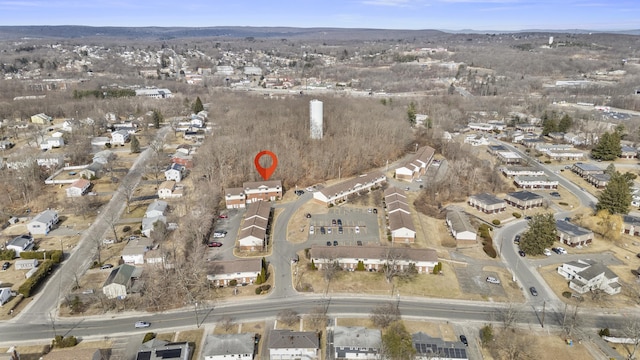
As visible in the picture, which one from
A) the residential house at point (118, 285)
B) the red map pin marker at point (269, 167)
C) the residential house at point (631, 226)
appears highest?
the red map pin marker at point (269, 167)

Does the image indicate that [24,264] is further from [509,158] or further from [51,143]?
[509,158]

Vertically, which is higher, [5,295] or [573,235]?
[573,235]

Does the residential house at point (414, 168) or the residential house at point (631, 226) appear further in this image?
the residential house at point (414, 168)

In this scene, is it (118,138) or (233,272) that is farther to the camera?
(118,138)

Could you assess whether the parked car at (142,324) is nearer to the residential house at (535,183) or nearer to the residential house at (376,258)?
the residential house at (376,258)

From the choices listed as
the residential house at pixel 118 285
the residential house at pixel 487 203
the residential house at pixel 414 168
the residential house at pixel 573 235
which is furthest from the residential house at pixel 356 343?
the residential house at pixel 414 168

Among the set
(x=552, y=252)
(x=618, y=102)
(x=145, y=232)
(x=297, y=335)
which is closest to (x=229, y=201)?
(x=145, y=232)

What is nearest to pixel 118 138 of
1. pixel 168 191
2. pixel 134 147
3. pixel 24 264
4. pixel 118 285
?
pixel 134 147

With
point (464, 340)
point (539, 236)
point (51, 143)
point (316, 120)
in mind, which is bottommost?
point (464, 340)

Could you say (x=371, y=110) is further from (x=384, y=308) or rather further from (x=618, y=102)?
(x=618, y=102)
